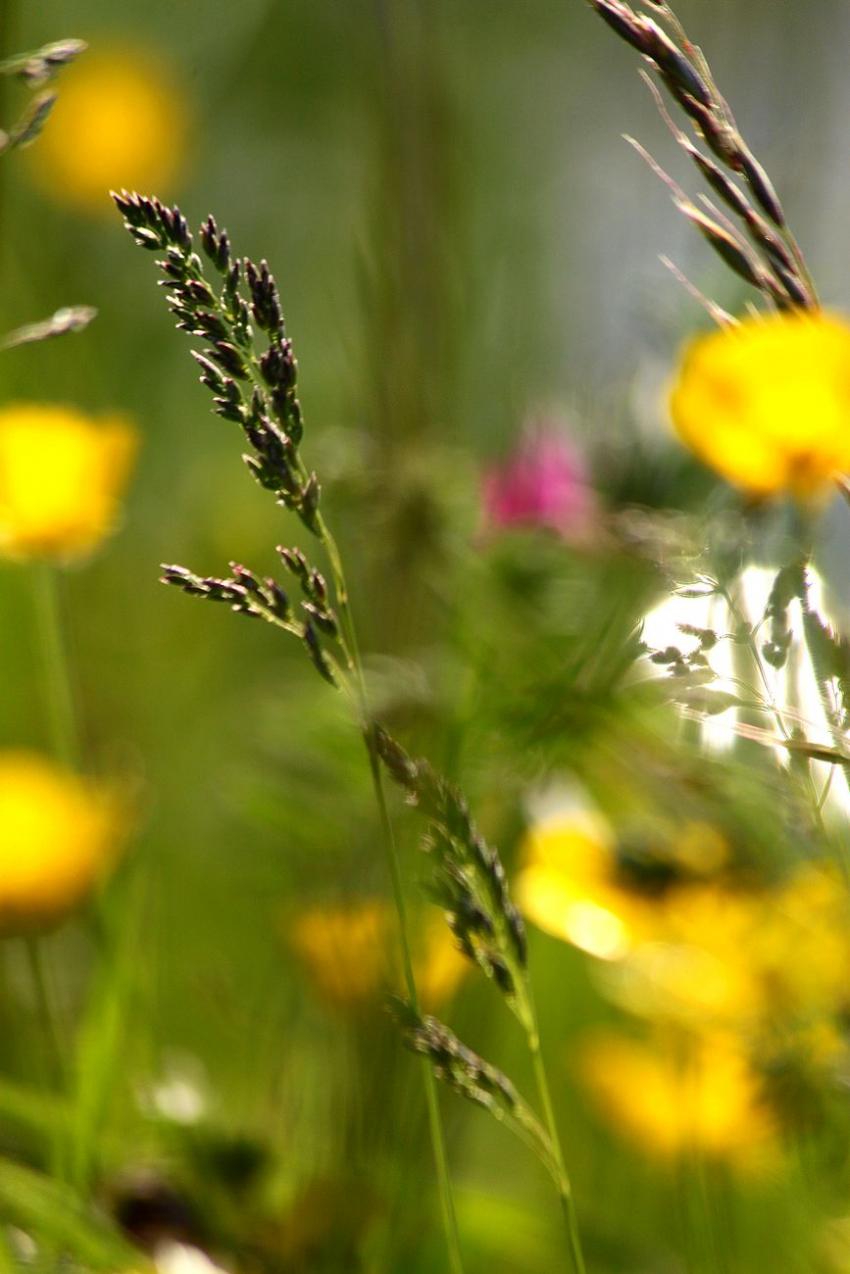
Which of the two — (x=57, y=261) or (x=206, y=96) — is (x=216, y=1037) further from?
(x=206, y=96)

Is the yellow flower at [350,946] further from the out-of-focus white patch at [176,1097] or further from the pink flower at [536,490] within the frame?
the pink flower at [536,490]

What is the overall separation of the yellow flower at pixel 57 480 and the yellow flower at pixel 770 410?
0.28m

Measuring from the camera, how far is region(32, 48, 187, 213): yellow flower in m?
1.76

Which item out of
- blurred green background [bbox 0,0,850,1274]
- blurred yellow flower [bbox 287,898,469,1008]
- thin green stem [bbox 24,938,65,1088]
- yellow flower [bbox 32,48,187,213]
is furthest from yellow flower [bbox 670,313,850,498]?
yellow flower [bbox 32,48,187,213]

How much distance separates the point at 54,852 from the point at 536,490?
288mm

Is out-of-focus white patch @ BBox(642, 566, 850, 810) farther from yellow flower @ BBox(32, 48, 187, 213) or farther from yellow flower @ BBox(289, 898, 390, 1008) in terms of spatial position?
yellow flower @ BBox(32, 48, 187, 213)

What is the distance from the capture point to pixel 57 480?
0.65 meters

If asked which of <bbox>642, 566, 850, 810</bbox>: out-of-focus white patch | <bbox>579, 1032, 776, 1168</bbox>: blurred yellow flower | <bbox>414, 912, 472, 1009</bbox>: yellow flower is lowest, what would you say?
<bbox>579, 1032, 776, 1168</bbox>: blurred yellow flower

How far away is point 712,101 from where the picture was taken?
14.1 inches

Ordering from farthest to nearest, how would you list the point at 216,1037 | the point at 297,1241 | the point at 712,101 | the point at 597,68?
1. the point at 597,68
2. the point at 216,1037
3. the point at 297,1241
4. the point at 712,101

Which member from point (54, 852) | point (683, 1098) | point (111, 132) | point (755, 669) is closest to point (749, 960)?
point (683, 1098)

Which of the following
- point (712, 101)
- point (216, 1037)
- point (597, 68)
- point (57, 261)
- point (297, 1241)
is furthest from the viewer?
point (597, 68)

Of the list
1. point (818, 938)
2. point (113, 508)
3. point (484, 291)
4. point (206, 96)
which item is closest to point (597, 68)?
point (206, 96)

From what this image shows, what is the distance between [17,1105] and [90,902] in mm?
122
